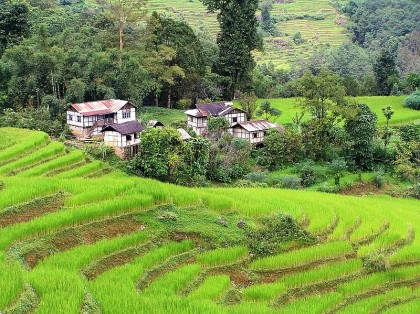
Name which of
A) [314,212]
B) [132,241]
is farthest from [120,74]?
[132,241]

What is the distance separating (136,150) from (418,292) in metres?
18.0

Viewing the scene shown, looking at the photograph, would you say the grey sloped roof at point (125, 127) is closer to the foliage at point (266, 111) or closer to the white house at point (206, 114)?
the white house at point (206, 114)

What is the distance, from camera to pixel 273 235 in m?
14.1

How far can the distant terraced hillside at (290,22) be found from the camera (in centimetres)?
7081

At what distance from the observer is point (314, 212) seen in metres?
16.8

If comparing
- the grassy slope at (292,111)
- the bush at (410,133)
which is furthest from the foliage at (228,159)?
the bush at (410,133)

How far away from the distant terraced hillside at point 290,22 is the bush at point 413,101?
23685mm

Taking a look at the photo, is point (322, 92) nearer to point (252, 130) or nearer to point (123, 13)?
point (252, 130)

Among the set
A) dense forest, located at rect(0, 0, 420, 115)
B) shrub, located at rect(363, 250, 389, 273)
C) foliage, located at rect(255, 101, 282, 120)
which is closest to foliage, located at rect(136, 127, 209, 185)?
dense forest, located at rect(0, 0, 420, 115)

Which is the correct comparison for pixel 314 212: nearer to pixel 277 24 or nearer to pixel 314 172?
pixel 314 172

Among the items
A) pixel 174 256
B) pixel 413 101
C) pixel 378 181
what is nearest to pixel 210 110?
pixel 378 181

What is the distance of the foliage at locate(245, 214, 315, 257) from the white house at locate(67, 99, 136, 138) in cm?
1766

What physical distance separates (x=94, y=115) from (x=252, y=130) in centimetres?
833

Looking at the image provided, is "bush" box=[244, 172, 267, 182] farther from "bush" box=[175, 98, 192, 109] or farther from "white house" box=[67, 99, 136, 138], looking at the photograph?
"bush" box=[175, 98, 192, 109]
